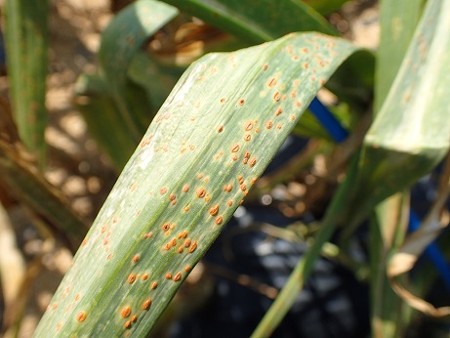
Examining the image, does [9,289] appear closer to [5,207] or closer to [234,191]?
[5,207]

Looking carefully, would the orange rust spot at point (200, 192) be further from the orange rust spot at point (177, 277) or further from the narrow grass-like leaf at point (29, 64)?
the narrow grass-like leaf at point (29, 64)

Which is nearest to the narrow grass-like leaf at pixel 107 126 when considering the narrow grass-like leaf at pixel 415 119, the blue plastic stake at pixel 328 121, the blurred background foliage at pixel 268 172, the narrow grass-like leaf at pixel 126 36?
the blurred background foliage at pixel 268 172

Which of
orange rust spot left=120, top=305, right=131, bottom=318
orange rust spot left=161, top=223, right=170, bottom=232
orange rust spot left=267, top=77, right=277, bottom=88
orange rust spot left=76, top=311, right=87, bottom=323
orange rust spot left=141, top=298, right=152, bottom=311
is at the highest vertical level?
orange rust spot left=267, top=77, right=277, bottom=88

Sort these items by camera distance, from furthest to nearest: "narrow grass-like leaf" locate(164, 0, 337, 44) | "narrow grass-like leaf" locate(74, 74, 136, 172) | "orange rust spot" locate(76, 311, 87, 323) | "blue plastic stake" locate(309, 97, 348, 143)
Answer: "narrow grass-like leaf" locate(74, 74, 136, 172) < "blue plastic stake" locate(309, 97, 348, 143) < "narrow grass-like leaf" locate(164, 0, 337, 44) < "orange rust spot" locate(76, 311, 87, 323)

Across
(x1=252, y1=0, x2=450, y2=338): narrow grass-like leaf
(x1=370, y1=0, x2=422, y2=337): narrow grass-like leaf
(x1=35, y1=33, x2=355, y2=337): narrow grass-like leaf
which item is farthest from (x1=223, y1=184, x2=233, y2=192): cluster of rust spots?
(x1=370, y1=0, x2=422, y2=337): narrow grass-like leaf

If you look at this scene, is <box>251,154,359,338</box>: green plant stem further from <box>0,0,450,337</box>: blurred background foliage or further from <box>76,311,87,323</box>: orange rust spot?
<box>76,311,87,323</box>: orange rust spot

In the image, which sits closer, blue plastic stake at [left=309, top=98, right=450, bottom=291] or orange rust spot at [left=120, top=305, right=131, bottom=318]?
orange rust spot at [left=120, top=305, right=131, bottom=318]

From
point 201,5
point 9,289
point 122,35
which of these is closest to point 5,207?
point 9,289
